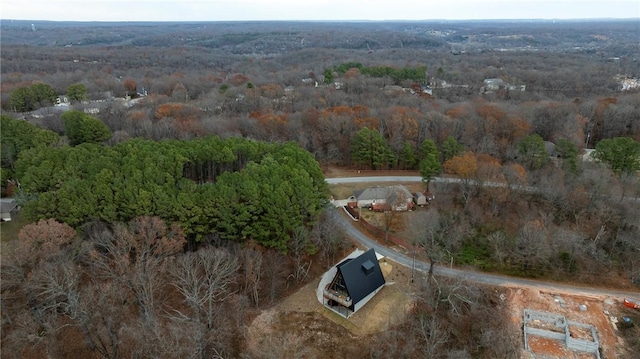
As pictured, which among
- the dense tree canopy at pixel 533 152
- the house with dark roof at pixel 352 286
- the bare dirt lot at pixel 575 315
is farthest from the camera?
the dense tree canopy at pixel 533 152

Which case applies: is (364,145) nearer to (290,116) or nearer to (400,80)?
(290,116)

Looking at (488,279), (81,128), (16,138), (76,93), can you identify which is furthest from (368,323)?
(76,93)

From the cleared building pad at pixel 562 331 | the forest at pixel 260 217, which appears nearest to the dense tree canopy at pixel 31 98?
the forest at pixel 260 217

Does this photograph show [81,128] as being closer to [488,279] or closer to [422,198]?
[422,198]

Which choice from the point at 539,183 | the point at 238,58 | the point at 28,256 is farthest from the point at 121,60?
the point at 539,183

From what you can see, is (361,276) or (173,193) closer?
(361,276)

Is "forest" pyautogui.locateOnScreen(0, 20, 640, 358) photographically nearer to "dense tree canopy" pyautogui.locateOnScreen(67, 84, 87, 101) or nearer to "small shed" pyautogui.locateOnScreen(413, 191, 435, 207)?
"small shed" pyautogui.locateOnScreen(413, 191, 435, 207)

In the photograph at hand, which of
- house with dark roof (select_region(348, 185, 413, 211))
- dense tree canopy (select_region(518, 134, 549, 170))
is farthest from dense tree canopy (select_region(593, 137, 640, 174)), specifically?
house with dark roof (select_region(348, 185, 413, 211))

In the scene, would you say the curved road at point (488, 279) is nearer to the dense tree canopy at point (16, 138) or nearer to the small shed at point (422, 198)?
the small shed at point (422, 198)
